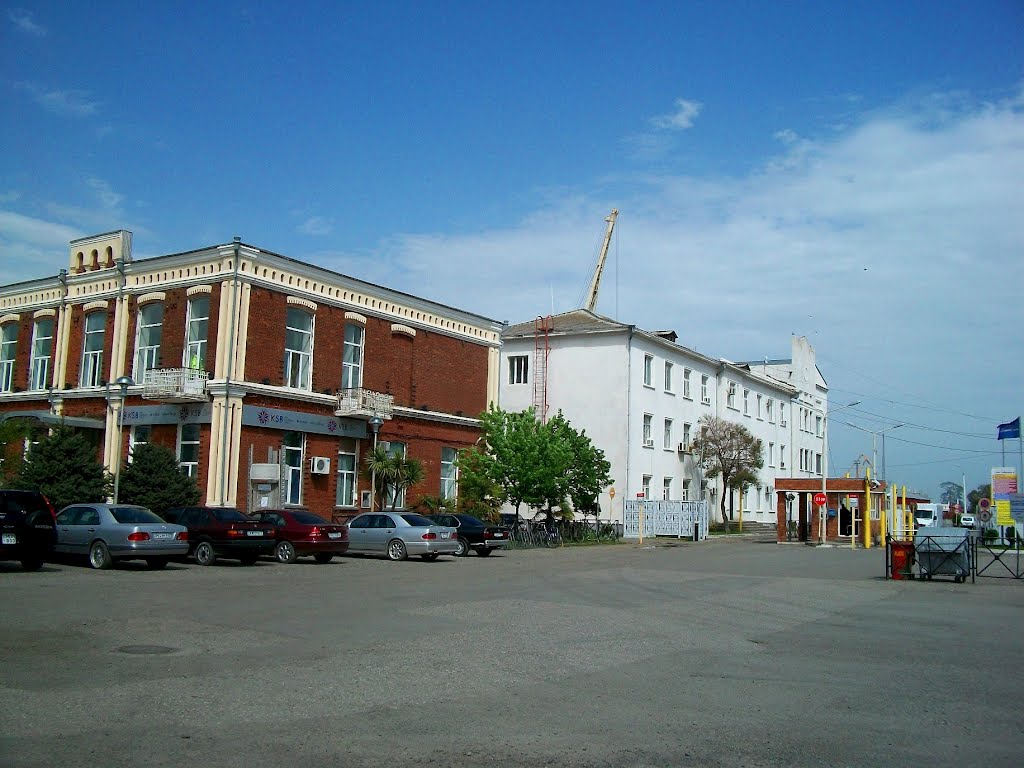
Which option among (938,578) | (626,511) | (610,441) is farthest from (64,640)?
(610,441)

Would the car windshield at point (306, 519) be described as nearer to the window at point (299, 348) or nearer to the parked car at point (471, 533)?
the parked car at point (471, 533)

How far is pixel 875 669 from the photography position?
11477 millimetres

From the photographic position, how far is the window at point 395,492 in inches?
1569

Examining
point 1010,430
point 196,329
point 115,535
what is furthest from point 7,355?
point 1010,430

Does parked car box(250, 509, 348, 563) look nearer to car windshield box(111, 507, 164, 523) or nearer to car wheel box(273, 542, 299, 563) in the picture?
car wheel box(273, 542, 299, 563)

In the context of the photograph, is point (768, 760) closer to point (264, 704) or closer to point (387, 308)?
point (264, 704)

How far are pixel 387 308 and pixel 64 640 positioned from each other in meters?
30.3

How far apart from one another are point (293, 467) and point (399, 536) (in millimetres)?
9029

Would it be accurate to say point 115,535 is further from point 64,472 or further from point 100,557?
point 64,472

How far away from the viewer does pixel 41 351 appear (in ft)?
137

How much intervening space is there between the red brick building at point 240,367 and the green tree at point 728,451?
62.7 feet

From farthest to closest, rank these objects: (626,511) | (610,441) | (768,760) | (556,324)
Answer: (556,324) → (610,441) → (626,511) → (768,760)

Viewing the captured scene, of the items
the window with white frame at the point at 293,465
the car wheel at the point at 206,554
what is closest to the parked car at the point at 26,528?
the car wheel at the point at 206,554

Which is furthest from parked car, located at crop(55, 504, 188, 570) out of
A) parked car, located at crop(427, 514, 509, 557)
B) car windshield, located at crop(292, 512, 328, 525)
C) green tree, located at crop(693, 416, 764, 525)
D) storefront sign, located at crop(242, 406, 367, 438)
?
green tree, located at crop(693, 416, 764, 525)
